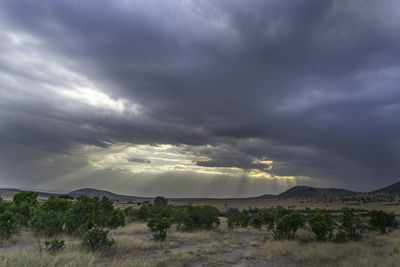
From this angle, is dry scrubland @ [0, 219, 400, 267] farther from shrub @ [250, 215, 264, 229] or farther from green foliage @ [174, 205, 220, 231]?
shrub @ [250, 215, 264, 229]

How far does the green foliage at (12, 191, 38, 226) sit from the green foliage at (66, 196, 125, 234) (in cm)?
524

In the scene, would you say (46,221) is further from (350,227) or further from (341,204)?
(341,204)

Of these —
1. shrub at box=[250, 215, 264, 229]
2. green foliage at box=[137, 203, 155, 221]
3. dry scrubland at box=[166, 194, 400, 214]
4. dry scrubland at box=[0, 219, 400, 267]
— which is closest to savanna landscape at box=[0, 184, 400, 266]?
dry scrubland at box=[0, 219, 400, 267]

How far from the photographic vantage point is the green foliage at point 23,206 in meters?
22.3

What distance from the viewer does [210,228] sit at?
29531 mm

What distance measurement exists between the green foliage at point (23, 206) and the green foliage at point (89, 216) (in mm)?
5241

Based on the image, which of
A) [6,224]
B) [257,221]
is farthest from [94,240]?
[257,221]

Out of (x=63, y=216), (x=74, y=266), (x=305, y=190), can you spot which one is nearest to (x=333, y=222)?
(x=74, y=266)

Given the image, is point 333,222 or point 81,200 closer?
point 81,200

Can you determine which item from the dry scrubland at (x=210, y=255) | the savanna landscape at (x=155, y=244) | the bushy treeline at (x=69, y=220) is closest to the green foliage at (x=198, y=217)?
the savanna landscape at (x=155, y=244)

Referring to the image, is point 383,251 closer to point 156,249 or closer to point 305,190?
point 156,249

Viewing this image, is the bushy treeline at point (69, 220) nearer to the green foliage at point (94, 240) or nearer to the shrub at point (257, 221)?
the green foliage at point (94, 240)

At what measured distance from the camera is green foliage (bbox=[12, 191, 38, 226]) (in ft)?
73.3

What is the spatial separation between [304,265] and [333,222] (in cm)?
1238
